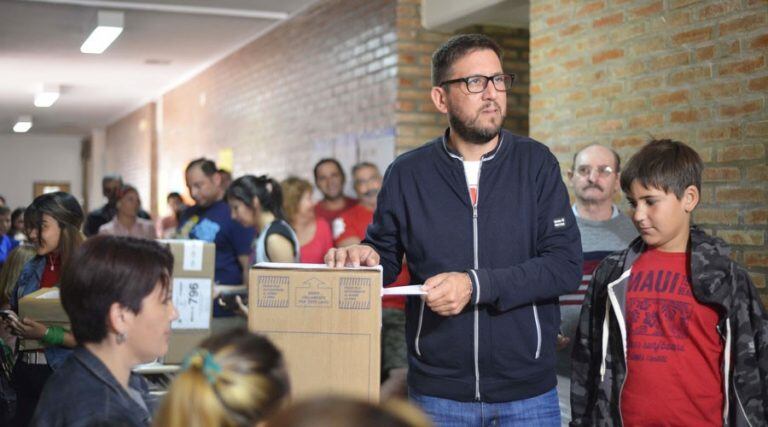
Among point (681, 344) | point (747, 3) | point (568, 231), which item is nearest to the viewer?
point (568, 231)

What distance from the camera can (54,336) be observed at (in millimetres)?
3264

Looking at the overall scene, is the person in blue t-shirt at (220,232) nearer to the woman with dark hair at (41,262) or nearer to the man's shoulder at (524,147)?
the woman with dark hair at (41,262)

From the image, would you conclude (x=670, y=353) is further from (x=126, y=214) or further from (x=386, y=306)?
(x=126, y=214)

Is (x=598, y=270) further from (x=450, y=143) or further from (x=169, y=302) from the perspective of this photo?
(x=169, y=302)

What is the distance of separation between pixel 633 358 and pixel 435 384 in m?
0.60

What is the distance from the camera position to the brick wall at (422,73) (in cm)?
667

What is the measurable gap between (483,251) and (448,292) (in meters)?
0.25

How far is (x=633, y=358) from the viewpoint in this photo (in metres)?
2.47

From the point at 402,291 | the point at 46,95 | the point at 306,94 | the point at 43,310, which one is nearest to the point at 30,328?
the point at 43,310

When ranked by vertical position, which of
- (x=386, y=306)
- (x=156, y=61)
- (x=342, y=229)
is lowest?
(x=386, y=306)

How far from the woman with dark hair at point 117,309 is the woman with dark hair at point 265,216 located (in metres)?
2.69

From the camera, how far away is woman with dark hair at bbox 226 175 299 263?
464 centimetres

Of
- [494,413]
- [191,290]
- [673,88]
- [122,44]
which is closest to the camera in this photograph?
[494,413]

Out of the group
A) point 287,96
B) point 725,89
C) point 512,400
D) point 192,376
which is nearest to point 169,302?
point 192,376
